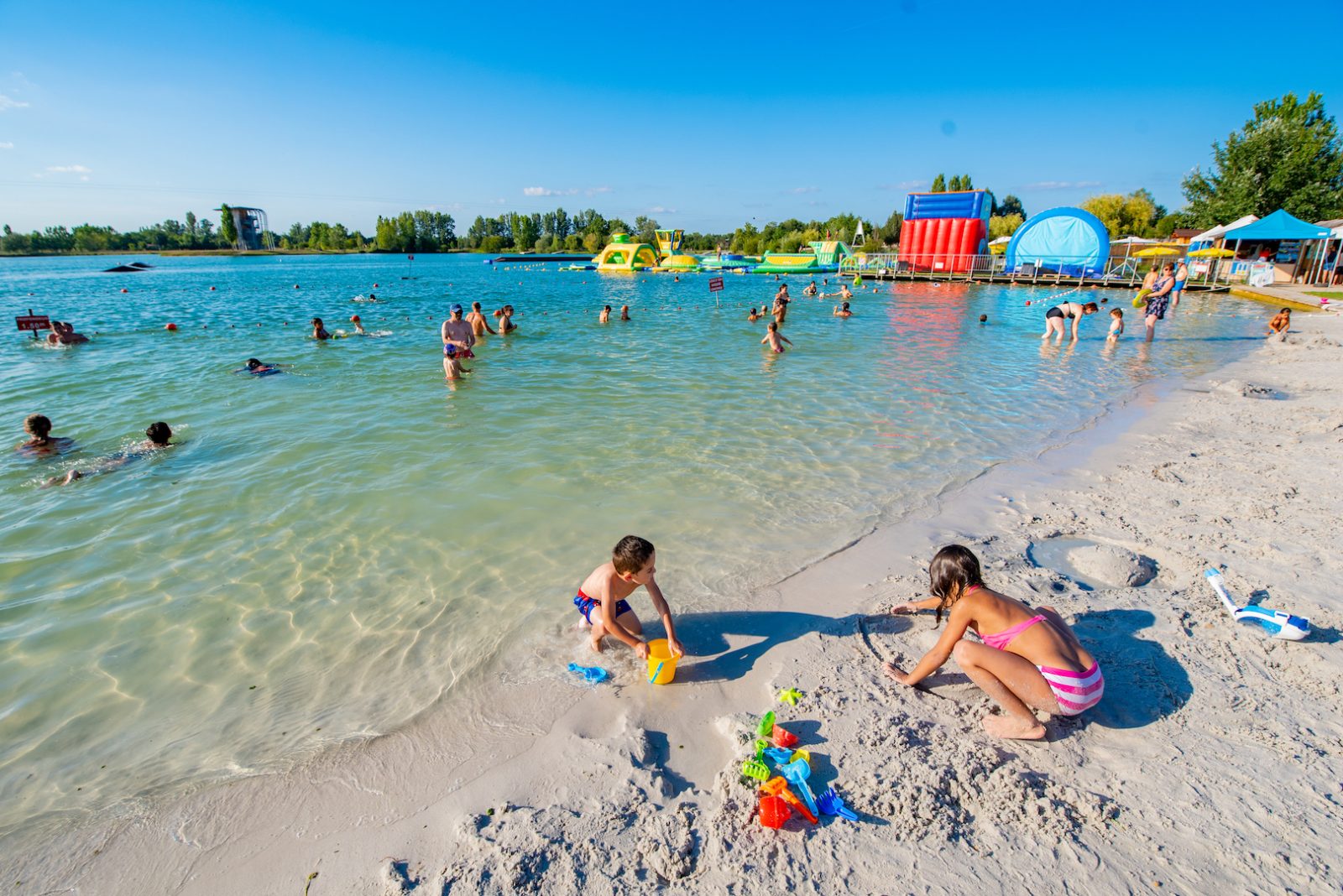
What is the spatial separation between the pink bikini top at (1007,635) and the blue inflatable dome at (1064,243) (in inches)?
1326

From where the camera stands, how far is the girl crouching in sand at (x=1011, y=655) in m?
3.02

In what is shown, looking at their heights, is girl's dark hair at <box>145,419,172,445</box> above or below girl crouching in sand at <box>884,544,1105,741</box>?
below

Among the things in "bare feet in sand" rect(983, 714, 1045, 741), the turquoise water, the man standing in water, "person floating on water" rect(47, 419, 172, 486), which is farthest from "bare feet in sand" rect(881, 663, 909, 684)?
the man standing in water

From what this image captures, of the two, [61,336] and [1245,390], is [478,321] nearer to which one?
[61,336]

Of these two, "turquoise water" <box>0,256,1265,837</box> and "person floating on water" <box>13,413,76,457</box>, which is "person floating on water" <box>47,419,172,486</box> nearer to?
"turquoise water" <box>0,256,1265,837</box>

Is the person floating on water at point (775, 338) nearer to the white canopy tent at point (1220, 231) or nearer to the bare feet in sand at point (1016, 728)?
the bare feet in sand at point (1016, 728)

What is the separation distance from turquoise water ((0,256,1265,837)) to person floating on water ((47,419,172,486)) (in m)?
0.17

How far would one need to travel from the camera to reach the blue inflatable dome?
29.7 metres

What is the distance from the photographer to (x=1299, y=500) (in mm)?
5602

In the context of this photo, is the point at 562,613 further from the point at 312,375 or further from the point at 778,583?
the point at 312,375

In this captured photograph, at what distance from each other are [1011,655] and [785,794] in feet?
4.56

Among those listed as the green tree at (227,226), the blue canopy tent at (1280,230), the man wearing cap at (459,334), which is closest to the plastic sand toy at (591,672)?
the man wearing cap at (459,334)

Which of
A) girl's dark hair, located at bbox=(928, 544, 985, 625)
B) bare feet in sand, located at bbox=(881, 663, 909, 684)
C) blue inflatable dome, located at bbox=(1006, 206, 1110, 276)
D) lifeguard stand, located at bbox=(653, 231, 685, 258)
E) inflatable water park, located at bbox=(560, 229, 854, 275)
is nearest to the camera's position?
girl's dark hair, located at bbox=(928, 544, 985, 625)

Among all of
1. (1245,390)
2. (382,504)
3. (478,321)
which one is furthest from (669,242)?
(382,504)
